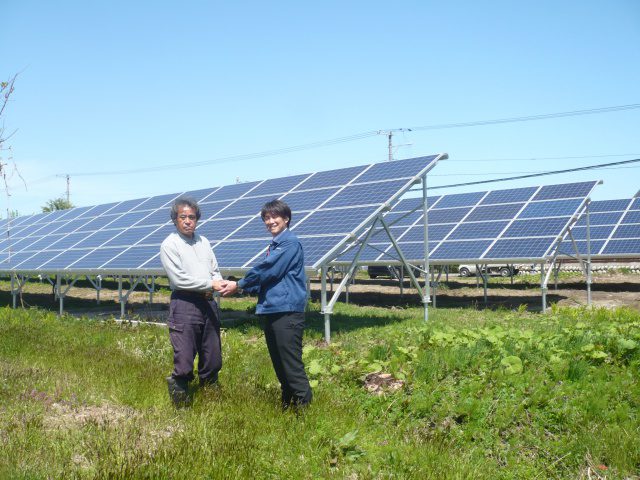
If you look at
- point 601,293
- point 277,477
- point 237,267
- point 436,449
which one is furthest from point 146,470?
point 601,293

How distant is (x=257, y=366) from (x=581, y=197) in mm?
13619

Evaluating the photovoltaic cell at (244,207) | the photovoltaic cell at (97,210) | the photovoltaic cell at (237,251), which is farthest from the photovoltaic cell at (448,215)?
the photovoltaic cell at (97,210)

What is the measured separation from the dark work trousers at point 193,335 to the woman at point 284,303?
0.30 meters

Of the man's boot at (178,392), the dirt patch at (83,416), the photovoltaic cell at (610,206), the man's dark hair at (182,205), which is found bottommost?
the dirt patch at (83,416)

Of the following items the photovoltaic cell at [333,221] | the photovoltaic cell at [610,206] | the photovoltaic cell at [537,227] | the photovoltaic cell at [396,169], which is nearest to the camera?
the photovoltaic cell at [333,221]

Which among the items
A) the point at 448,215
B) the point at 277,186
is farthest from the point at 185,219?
the point at 448,215

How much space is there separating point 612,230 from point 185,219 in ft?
72.8

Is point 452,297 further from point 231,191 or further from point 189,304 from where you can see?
point 189,304

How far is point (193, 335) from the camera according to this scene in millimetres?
5270

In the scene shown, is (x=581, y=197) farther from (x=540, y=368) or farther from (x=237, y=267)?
(x=540, y=368)

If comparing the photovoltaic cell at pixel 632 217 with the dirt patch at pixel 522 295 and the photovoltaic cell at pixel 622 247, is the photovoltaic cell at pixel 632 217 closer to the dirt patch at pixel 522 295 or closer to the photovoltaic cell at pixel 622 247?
the photovoltaic cell at pixel 622 247

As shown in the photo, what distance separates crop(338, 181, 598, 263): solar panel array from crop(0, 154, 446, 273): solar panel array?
3187 millimetres

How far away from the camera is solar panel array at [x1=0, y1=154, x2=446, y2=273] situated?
35.3 feet

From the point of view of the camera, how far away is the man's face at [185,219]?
17.6ft
